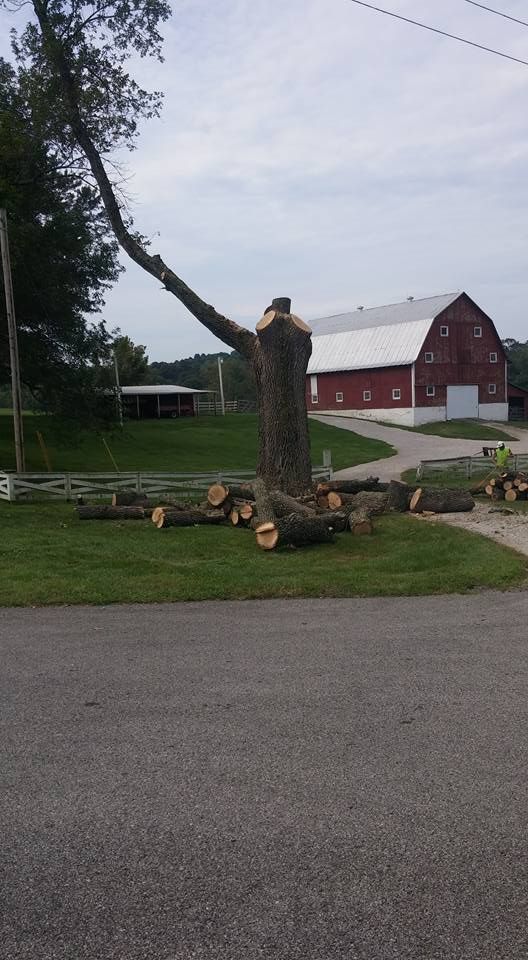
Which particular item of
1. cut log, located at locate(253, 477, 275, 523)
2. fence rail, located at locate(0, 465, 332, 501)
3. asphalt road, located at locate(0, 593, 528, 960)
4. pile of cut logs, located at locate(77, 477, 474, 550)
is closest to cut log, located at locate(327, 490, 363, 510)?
pile of cut logs, located at locate(77, 477, 474, 550)

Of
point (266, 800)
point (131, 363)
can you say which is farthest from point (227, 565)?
point (131, 363)

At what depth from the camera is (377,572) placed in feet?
38.0

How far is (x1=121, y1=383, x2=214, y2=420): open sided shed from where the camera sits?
217 ft

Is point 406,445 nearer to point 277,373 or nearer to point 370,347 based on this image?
point 370,347

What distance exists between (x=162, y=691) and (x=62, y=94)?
61.8 feet

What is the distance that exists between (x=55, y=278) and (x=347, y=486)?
1562 centimetres

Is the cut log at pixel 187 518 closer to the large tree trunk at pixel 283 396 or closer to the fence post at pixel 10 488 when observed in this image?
the large tree trunk at pixel 283 396

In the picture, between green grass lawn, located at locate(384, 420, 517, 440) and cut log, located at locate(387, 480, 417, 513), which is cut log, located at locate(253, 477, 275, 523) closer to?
cut log, located at locate(387, 480, 417, 513)

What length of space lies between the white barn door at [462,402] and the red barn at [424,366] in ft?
0.24

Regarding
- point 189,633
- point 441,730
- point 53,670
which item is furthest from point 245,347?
point 441,730

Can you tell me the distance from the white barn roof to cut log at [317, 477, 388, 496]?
39359 millimetres

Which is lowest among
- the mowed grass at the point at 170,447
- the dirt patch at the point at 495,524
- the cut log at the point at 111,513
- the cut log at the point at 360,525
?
the dirt patch at the point at 495,524

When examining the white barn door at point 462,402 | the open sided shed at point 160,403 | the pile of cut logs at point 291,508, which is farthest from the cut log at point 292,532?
the open sided shed at point 160,403

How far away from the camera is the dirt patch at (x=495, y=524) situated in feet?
45.3
